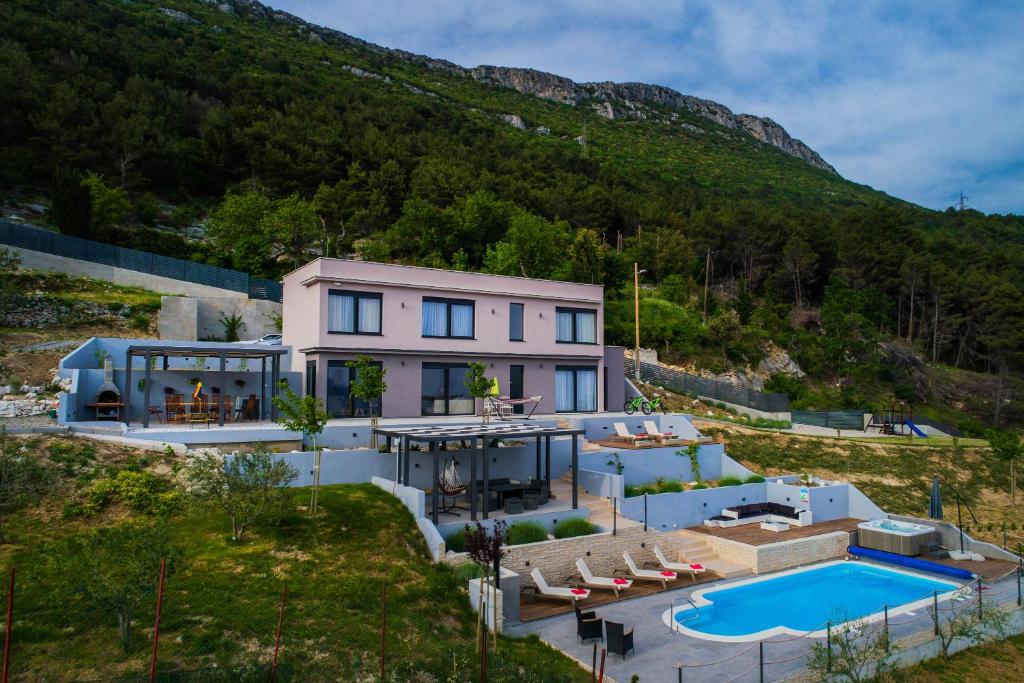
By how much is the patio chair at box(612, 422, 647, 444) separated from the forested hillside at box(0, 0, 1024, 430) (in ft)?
48.2

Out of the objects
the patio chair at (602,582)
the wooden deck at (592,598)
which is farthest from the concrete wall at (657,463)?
the patio chair at (602,582)

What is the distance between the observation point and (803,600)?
15.7 metres

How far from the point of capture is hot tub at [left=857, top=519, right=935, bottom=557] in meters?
18.4

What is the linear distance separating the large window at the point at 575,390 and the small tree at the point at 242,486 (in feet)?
48.0

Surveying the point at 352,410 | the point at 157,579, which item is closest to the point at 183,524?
the point at 157,579

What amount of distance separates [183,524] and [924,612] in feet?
50.1

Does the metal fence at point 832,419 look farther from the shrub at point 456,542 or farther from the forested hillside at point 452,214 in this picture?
the shrub at point 456,542

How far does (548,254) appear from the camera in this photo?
139 feet

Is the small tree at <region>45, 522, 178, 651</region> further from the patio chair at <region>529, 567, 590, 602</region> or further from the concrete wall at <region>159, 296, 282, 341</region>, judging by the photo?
the concrete wall at <region>159, 296, 282, 341</region>

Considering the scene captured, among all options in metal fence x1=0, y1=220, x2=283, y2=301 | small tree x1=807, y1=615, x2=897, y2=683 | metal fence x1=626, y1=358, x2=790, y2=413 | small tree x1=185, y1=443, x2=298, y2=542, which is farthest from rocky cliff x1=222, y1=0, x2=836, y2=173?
small tree x1=807, y1=615, x2=897, y2=683

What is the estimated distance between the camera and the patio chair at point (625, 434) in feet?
79.0

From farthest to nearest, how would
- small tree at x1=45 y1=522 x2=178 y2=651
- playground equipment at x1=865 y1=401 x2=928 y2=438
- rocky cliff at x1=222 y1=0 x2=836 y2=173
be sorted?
rocky cliff at x1=222 y1=0 x2=836 y2=173, playground equipment at x1=865 y1=401 x2=928 y2=438, small tree at x1=45 y1=522 x2=178 y2=651

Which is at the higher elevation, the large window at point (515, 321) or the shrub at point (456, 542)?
the large window at point (515, 321)

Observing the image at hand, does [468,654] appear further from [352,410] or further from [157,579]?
[352,410]
